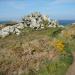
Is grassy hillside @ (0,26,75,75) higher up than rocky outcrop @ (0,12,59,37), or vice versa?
grassy hillside @ (0,26,75,75)

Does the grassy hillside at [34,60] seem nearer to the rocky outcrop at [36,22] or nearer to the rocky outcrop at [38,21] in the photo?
the rocky outcrop at [36,22]

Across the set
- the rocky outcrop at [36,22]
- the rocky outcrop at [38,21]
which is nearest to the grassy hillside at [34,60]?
the rocky outcrop at [36,22]

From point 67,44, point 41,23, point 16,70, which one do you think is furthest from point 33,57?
point 41,23

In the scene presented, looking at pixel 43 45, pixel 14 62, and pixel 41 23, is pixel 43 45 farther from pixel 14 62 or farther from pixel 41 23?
pixel 41 23

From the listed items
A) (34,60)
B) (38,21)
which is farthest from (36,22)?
(34,60)

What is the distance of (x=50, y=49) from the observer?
23812mm

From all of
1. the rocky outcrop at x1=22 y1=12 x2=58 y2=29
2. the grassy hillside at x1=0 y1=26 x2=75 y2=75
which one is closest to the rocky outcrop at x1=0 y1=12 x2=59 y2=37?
the rocky outcrop at x1=22 y1=12 x2=58 y2=29

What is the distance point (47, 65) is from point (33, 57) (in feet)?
4.14

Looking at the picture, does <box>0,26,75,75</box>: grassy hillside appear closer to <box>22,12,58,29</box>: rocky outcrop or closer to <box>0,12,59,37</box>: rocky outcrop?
<box>0,12,59,37</box>: rocky outcrop

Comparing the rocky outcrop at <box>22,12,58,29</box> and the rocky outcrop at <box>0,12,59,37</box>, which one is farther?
the rocky outcrop at <box>22,12,58,29</box>

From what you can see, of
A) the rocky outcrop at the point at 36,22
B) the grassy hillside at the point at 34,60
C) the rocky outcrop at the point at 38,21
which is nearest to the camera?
the grassy hillside at the point at 34,60

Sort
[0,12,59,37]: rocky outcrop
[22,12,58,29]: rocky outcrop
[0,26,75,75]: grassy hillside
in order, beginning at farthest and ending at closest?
1. [22,12,58,29]: rocky outcrop
2. [0,12,59,37]: rocky outcrop
3. [0,26,75,75]: grassy hillside

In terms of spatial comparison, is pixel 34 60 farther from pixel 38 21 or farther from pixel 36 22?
pixel 38 21

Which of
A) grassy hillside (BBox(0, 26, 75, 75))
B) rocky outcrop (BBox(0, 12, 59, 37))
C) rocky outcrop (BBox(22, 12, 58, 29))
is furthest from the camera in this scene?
rocky outcrop (BBox(22, 12, 58, 29))
